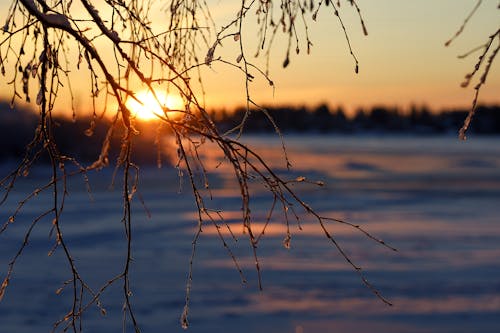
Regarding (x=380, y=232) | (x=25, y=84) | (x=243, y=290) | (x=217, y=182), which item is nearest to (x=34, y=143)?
(x=25, y=84)

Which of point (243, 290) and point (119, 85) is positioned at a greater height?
point (119, 85)

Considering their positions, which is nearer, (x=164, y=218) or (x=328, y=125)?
(x=164, y=218)

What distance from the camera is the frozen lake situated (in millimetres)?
6676

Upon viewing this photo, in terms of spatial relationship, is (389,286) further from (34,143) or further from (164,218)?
(34,143)

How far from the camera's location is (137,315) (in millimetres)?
6816

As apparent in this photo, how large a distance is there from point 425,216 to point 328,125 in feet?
159

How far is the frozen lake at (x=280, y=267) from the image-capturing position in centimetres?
668

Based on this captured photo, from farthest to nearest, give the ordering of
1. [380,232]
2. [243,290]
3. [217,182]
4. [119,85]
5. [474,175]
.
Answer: [474,175]
[217,182]
[380,232]
[243,290]
[119,85]

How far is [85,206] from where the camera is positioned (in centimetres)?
1320

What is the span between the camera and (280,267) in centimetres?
850

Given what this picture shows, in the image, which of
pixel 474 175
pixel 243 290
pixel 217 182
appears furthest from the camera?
pixel 474 175

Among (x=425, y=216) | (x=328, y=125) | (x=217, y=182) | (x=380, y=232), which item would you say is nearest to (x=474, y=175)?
(x=217, y=182)

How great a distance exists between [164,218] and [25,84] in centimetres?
960

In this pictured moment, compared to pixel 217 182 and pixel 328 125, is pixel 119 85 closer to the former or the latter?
pixel 217 182
